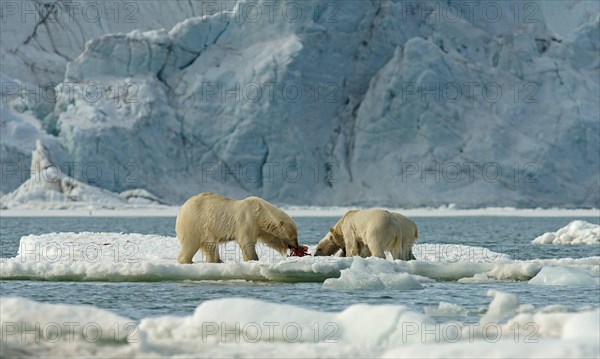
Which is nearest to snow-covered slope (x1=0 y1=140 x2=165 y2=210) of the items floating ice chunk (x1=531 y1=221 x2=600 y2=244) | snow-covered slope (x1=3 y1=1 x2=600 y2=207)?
snow-covered slope (x1=3 y1=1 x2=600 y2=207)

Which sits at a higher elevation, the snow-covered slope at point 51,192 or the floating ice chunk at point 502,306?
the snow-covered slope at point 51,192

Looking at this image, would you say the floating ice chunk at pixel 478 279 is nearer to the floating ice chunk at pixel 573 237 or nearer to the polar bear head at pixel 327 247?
the polar bear head at pixel 327 247

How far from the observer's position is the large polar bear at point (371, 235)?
16.5 m

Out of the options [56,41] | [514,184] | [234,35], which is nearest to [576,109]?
[514,184]

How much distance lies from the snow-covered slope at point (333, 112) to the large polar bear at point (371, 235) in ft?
130

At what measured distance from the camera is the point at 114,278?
1527cm

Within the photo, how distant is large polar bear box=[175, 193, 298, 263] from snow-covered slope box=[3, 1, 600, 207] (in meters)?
40.8

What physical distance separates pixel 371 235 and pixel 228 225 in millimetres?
2290

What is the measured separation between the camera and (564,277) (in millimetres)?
14867

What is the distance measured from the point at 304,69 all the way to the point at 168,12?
67.7 ft

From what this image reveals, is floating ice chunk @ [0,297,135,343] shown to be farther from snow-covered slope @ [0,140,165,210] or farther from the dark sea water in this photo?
snow-covered slope @ [0,140,165,210]

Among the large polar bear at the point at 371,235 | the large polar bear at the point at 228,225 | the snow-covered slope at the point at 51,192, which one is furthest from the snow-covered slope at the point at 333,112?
the large polar bear at the point at 228,225

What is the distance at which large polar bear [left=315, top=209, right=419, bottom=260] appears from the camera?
1652 centimetres

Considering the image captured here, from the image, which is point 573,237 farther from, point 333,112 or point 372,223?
point 333,112
